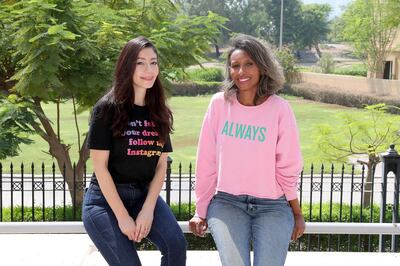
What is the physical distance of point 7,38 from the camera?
8070 millimetres

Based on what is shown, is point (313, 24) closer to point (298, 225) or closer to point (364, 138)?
point (364, 138)

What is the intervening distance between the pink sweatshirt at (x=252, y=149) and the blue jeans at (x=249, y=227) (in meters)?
0.05

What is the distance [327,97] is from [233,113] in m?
35.8

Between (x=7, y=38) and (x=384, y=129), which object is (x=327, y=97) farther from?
(x=7, y=38)

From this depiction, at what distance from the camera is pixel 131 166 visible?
2.88 meters

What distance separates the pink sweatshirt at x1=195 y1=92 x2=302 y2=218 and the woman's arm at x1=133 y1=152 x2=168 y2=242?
0.21 meters

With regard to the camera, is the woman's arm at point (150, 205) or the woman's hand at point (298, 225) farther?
the woman's hand at point (298, 225)

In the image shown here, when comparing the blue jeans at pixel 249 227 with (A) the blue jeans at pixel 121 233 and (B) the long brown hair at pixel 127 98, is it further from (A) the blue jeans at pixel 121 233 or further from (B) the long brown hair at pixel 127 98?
(B) the long brown hair at pixel 127 98

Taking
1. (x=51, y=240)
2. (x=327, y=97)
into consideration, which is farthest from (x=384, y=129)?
(x=327, y=97)

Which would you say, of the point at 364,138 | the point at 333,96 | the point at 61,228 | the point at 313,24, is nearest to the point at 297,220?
the point at 61,228

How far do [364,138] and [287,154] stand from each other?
342 inches

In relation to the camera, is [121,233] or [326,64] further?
[326,64]

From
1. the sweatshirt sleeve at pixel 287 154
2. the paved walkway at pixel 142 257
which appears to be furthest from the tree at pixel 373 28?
the sweatshirt sleeve at pixel 287 154

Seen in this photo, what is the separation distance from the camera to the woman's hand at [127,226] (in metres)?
2.78
